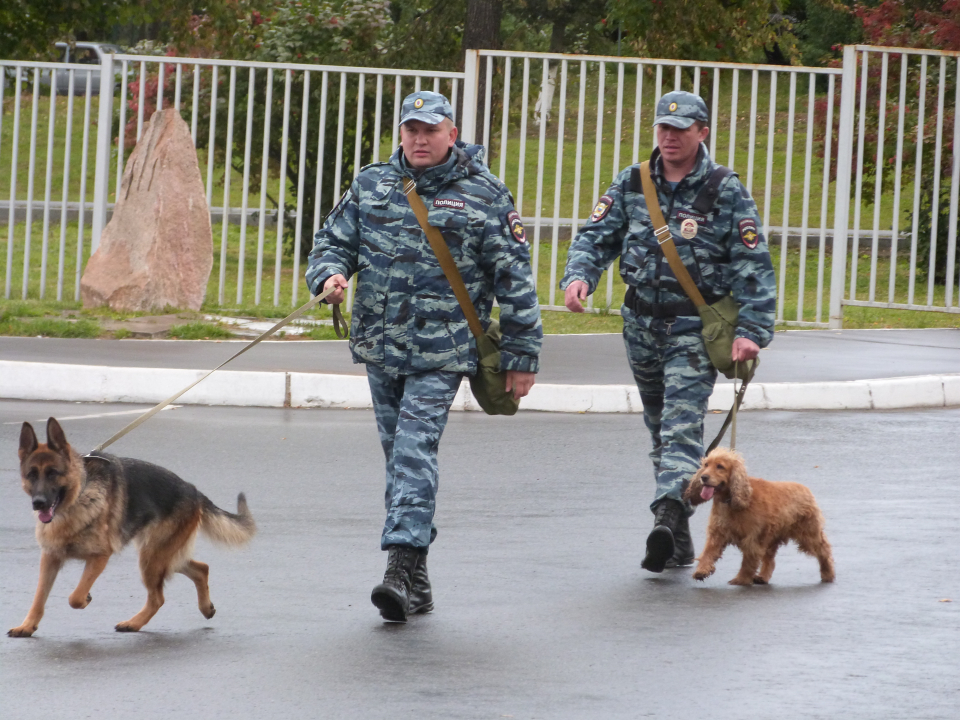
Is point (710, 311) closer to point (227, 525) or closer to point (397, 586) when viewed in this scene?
point (397, 586)

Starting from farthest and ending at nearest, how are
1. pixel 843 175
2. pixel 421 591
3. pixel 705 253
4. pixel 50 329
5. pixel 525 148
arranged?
1. pixel 525 148
2. pixel 843 175
3. pixel 50 329
4. pixel 705 253
5. pixel 421 591

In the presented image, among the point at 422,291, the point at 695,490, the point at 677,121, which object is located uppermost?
the point at 677,121

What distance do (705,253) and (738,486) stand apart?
0.93m

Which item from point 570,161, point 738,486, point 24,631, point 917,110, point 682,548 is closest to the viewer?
point 24,631

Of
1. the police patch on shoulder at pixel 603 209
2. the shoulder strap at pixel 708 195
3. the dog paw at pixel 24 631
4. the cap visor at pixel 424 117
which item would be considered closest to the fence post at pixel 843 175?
the police patch on shoulder at pixel 603 209

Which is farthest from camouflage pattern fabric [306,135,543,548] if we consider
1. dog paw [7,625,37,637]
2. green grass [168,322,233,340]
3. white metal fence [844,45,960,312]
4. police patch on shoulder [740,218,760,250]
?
white metal fence [844,45,960,312]

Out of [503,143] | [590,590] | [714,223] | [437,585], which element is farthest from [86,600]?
[503,143]

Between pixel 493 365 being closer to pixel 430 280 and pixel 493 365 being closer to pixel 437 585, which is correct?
pixel 430 280

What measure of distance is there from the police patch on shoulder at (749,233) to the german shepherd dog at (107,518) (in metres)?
2.23

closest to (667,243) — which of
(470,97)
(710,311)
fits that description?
(710,311)

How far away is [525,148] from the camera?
19219mm

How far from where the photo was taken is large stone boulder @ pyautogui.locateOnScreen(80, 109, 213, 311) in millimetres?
13164

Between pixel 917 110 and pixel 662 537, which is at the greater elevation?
pixel 917 110

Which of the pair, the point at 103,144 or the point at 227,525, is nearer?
the point at 227,525
